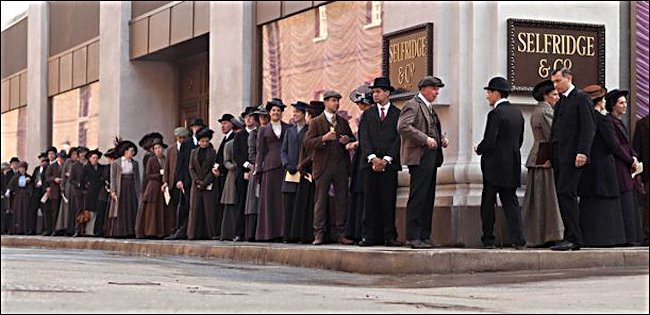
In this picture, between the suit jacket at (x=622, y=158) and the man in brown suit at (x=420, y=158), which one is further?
the suit jacket at (x=622, y=158)

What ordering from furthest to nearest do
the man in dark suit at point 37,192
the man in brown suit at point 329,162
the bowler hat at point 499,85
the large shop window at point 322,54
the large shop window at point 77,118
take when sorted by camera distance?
the large shop window at point 77,118 < the man in dark suit at point 37,192 < the large shop window at point 322,54 < the man in brown suit at point 329,162 < the bowler hat at point 499,85

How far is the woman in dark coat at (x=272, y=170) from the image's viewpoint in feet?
55.9

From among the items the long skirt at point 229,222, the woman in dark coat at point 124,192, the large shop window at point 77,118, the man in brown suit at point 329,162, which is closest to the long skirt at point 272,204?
the long skirt at point 229,222

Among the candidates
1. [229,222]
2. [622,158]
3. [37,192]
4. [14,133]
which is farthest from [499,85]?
[14,133]

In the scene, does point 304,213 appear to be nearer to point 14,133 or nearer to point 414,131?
point 414,131

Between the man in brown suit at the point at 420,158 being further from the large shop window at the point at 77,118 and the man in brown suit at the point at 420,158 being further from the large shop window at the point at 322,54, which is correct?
the large shop window at the point at 77,118

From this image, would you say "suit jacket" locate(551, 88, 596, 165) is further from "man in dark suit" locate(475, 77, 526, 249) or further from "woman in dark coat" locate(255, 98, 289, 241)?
"woman in dark coat" locate(255, 98, 289, 241)

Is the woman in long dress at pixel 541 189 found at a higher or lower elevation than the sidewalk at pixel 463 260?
higher

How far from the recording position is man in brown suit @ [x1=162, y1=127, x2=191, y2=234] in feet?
67.7

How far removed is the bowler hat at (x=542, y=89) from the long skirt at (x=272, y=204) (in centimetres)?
414

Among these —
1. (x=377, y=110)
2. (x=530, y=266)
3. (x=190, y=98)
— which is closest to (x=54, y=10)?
(x=190, y=98)

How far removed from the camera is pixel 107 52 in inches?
1175

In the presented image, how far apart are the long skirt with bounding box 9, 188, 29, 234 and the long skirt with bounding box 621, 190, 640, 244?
17.9 m

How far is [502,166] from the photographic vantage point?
13.7m
